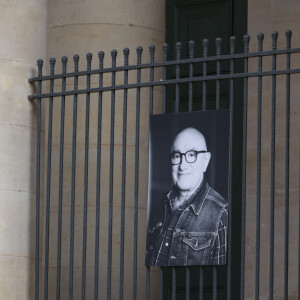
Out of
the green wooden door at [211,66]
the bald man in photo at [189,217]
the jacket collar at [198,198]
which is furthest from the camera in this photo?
the green wooden door at [211,66]

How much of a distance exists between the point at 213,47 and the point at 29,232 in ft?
13.1

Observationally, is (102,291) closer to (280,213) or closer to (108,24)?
(280,213)

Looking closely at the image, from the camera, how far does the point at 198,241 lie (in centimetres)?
1151

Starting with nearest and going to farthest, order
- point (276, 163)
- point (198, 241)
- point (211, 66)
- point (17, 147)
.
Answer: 1. point (198, 241)
2. point (17, 147)
3. point (276, 163)
4. point (211, 66)

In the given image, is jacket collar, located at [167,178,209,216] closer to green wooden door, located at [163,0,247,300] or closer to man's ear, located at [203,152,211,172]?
man's ear, located at [203,152,211,172]

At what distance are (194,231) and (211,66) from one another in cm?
402

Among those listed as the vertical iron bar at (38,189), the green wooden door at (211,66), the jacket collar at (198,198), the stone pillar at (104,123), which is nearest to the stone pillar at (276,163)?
the green wooden door at (211,66)

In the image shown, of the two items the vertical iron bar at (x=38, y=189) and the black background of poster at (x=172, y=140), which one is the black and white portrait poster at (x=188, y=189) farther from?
the vertical iron bar at (x=38, y=189)

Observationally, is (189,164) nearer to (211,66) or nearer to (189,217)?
(189,217)

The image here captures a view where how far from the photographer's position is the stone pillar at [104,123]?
13922 mm

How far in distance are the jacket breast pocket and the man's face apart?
0.44 meters

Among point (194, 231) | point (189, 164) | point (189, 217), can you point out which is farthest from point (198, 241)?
point (189, 164)

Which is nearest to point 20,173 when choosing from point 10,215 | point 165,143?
point 10,215

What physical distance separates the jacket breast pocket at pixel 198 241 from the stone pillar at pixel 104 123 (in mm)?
2392
